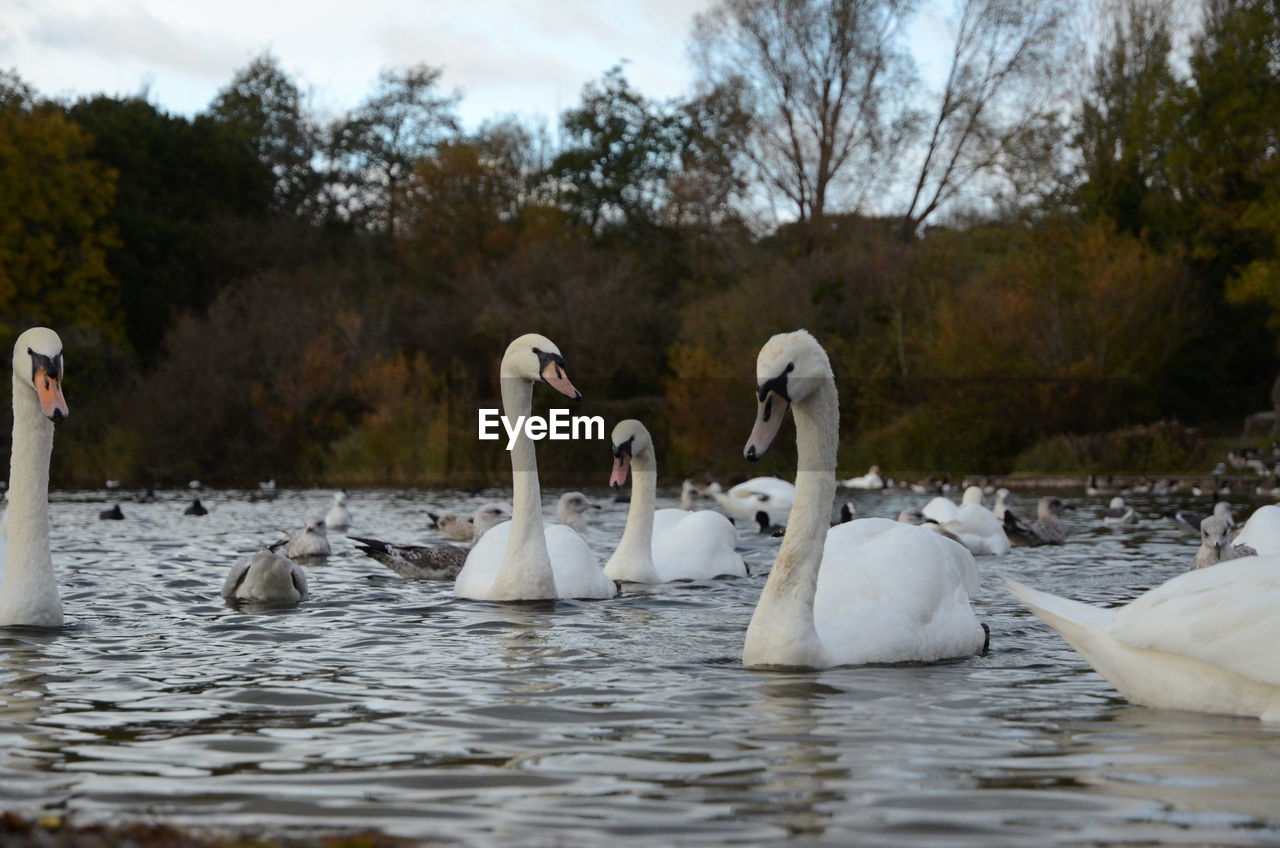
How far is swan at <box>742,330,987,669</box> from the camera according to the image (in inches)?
245

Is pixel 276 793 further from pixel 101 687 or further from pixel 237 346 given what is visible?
pixel 237 346

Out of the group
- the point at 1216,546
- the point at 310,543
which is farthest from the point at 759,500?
the point at 1216,546

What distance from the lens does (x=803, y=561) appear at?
6.37 m

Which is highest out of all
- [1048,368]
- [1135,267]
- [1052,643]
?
[1135,267]

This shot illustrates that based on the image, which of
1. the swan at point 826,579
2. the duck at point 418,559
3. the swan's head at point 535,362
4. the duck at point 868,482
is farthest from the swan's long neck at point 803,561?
the duck at point 868,482

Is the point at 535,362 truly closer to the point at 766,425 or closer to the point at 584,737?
the point at 766,425

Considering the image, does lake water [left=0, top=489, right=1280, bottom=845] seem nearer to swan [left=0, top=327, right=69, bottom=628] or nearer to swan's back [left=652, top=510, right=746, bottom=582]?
swan [left=0, top=327, right=69, bottom=628]

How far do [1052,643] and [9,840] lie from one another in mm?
5576

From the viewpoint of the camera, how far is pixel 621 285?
3841 centimetres

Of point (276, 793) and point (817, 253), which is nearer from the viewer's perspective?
point (276, 793)

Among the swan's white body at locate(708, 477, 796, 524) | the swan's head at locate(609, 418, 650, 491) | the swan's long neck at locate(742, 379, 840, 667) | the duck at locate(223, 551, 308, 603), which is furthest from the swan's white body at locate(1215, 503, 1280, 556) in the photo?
the swan's white body at locate(708, 477, 796, 524)

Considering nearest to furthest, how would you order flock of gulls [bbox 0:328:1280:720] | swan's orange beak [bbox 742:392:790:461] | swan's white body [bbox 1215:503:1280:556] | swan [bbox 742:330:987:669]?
flock of gulls [bbox 0:328:1280:720] < swan's orange beak [bbox 742:392:790:461] < swan [bbox 742:330:987:669] < swan's white body [bbox 1215:503:1280:556]

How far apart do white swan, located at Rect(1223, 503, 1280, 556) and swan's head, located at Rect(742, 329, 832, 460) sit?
4789 mm

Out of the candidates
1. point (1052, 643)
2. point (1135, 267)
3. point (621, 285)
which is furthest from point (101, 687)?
point (621, 285)
